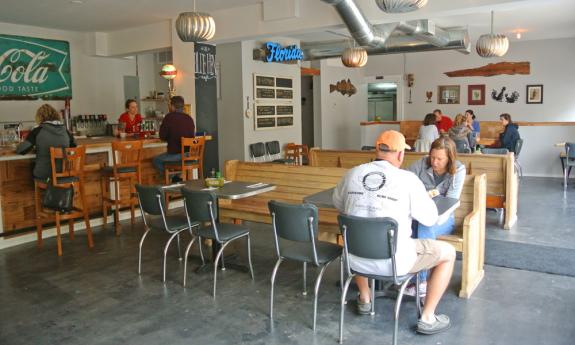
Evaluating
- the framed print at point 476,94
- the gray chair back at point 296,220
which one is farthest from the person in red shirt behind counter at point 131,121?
the framed print at point 476,94

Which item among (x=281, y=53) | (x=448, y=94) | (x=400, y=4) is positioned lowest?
(x=448, y=94)

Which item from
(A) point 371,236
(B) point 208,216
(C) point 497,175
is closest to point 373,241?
(A) point 371,236

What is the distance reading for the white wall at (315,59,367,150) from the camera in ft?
39.0

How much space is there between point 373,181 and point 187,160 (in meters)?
3.83

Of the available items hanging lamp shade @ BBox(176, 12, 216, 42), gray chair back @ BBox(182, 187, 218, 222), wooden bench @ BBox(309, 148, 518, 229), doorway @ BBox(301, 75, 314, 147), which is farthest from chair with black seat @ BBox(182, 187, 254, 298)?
doorway @ BBox(301, 75, 314, 147)

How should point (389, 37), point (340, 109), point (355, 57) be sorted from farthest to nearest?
1. point (340, 109)
2. point (389, 37)
3. point (355, 57)

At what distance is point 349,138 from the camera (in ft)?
42.4

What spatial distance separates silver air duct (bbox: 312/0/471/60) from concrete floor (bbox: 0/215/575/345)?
287cm

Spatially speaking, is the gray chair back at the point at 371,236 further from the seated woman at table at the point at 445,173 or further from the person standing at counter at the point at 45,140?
the person standing at counter at the point at 45,140

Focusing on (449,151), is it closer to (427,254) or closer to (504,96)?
(427,254)

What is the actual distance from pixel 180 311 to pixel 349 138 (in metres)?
9.73

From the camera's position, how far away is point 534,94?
37.1 feet

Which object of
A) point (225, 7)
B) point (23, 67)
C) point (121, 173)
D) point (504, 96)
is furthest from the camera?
point (504, 96)

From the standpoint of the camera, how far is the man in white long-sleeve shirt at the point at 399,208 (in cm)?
294
